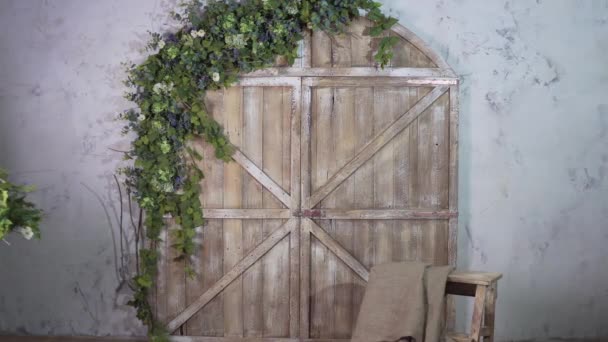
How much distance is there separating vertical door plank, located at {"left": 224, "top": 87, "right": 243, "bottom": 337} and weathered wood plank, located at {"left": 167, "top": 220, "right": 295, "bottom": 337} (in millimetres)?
36

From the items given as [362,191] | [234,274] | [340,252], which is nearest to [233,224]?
[234,274]

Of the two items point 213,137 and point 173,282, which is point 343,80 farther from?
point 173,282

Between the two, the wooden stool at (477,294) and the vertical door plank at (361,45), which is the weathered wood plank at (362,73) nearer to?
the vertical door plank at (361,45)

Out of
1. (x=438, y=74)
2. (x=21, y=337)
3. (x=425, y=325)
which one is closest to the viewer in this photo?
(x=425, y=325)

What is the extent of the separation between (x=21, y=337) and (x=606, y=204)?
3766 millimetres

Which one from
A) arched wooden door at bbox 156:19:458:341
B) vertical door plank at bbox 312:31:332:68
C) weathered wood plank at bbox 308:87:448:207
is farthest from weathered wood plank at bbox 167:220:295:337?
vertical door plank at bbox 312:31:332:68

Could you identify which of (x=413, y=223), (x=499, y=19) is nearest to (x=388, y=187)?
(x=413, y=223)

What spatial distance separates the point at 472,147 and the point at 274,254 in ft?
4.56

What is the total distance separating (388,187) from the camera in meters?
3.94

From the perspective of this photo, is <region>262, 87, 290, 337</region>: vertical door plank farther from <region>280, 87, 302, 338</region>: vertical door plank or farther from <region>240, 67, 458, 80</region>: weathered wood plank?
<region>240, 67, 458, 80</region>: weathered wood plank

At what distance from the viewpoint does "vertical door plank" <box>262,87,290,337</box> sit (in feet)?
12.9

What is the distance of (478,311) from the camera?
296cm

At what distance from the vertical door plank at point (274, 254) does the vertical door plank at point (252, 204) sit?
0.10 ft

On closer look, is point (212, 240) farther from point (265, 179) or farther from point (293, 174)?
point (293, 174)
